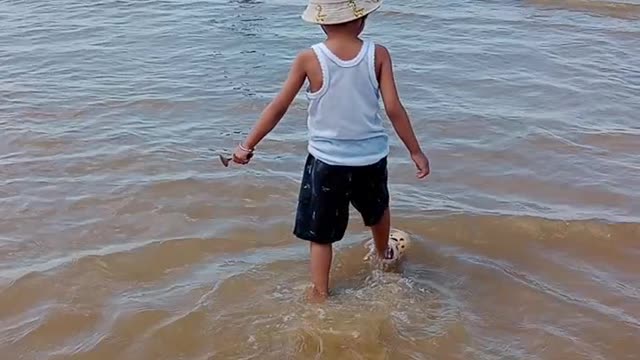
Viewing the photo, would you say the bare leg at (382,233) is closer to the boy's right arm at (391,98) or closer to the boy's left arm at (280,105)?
the boy's right arm at (391,98)

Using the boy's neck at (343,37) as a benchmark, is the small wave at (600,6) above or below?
below

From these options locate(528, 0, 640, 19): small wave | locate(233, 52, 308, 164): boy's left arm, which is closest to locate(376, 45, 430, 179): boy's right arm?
locate(233, 52, 308, 164): boy's left arm

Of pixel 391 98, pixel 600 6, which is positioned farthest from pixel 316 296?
pixel 600 6

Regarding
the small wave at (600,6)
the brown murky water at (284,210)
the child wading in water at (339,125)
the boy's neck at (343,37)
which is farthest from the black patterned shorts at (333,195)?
the small wave at (600,6)

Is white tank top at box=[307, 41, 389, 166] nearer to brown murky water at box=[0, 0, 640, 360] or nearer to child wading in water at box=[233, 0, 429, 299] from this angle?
child wading in water at box=[233, 0, 429, 299]

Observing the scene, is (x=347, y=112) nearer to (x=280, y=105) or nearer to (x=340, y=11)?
(x=280, y=105)

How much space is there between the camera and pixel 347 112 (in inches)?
147

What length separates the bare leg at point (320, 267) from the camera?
4.01 meters

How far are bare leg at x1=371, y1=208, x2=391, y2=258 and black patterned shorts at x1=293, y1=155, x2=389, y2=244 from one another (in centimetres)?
12

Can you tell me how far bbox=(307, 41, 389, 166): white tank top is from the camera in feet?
12.0

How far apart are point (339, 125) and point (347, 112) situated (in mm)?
70

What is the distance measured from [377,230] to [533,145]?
2176 millimetres

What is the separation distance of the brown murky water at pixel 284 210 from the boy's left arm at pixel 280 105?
2.45 ft

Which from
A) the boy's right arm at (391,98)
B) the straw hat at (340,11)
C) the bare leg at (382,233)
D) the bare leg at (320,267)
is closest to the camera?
the straw hat at (340,11)
